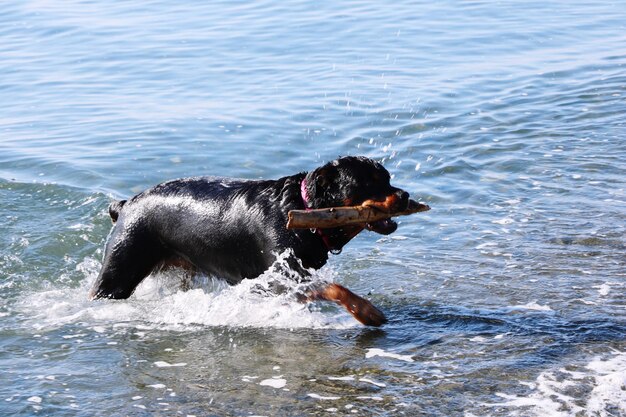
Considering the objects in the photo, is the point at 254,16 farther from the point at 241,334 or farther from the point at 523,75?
the point at 241,334

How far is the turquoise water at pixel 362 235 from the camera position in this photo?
622 centimetres

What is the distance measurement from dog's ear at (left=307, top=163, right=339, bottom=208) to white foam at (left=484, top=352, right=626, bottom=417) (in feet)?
6.18

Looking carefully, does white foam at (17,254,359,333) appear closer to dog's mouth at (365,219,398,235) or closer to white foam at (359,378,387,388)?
dog's mouth at (365,219,398,235)

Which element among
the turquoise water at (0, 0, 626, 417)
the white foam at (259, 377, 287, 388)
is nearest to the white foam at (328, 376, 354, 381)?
the turquoise water at (0, 0, 626, 417)

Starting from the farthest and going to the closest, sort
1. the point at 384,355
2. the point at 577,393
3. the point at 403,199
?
the point at 403,199
the point at 384,355
the point at 577,393

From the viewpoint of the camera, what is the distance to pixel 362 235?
9633 millimetres

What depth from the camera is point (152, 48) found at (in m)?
19.0

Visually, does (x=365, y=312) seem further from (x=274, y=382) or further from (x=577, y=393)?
(x=577, y=393)

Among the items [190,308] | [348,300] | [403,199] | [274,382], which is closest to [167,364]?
[274,382]

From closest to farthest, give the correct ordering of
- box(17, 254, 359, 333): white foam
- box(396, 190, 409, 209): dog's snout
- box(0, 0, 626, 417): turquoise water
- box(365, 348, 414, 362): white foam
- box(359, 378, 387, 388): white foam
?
box(359, 378, 387, 388): white foam, box(0, 0, 626, 417): turquoise water, box(365, 348, 414, 362): white foam, box(396, 190, 409, 209): dog's snout, box(17, 254, 359, 333): white foam

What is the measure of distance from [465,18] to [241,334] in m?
15.5

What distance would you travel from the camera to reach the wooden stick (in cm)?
658

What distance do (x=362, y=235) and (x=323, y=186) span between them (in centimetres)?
277

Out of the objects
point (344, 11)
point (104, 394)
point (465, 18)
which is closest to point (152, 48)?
point (344, 11)
